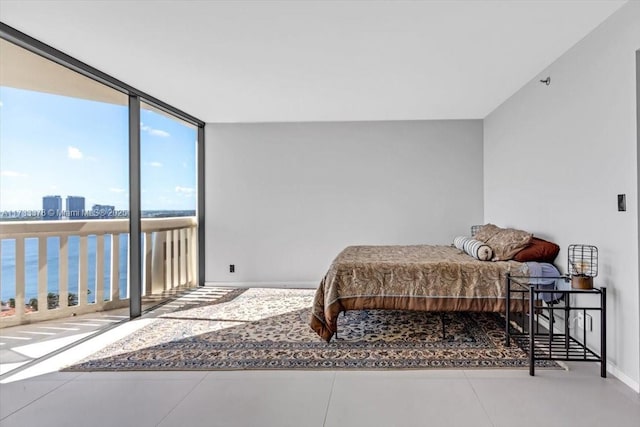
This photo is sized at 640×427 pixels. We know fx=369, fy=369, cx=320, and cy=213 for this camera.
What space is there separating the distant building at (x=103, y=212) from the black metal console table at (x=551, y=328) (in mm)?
3617

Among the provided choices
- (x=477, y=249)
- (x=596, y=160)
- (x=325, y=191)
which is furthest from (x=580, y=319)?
(x=325, y=191)

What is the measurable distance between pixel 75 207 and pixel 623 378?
4.30 m

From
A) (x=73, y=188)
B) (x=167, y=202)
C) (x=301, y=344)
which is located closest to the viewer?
(x=301, y=344)

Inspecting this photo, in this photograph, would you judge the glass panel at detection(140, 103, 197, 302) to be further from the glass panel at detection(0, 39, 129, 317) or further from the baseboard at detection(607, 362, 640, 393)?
the baseboard at detection(607, 362, 640, 393)

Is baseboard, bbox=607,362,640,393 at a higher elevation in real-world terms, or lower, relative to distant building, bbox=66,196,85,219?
lower

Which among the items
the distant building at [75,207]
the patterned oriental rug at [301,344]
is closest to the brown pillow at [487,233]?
the patterned oriental rug at [301,344]

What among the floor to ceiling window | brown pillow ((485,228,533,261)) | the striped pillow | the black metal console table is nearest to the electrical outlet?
the black metal console table

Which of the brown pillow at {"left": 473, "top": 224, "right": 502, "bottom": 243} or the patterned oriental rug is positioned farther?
the brown pillow at {"left": 473, "top": 224, "right": 502, "bottom": 243}

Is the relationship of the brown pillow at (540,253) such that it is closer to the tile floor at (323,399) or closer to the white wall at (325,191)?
the tile floor at (323,399)

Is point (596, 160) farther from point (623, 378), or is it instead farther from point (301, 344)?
point (301, 344)

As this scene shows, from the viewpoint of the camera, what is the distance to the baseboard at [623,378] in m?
2.20

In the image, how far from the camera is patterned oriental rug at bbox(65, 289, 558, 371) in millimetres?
2645

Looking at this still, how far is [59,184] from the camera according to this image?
306 centimetres

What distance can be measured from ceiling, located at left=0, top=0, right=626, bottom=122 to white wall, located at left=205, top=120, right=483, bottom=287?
3.40 feet
